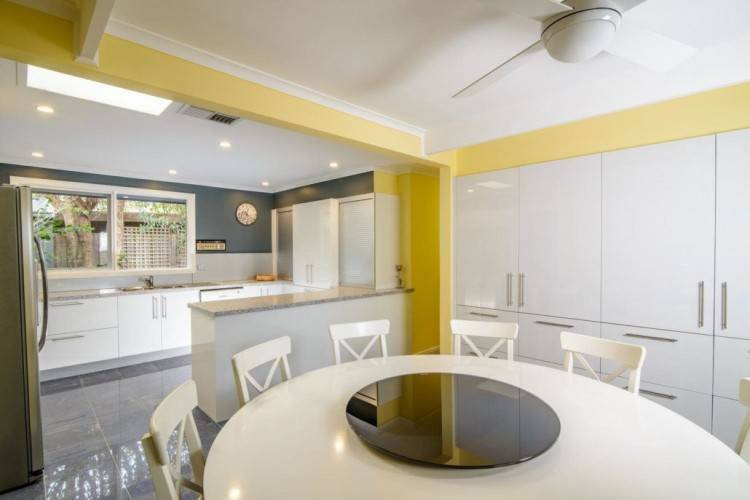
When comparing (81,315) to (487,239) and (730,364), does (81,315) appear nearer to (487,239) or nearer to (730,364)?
(487,239)

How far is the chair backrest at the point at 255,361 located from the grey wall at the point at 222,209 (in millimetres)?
4134

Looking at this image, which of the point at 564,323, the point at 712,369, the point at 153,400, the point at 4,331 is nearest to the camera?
the point at 4,331

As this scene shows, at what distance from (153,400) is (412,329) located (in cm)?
275

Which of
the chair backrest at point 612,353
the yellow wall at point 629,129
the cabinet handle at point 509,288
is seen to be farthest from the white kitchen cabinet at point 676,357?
the yellow wall at point 629,129

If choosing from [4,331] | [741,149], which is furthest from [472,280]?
[4,331]

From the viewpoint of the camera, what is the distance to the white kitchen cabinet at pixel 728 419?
2086mm

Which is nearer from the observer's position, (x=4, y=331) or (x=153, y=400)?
(x=4, y=331)

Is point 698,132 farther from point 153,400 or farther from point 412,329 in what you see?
point 153,400

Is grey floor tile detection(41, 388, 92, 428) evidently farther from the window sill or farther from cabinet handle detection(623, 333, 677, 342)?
cabinet handle detection(623, 333, 677, 342)

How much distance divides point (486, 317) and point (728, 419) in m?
1.62

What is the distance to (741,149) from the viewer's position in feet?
6.84

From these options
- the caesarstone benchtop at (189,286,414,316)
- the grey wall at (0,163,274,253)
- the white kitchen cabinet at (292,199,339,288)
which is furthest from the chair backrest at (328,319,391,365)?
the grey wall at (0,163,274,253)

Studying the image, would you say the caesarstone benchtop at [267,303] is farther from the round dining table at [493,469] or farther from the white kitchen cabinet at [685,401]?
the white kitchen cabinet at [685,401]

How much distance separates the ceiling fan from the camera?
4.10ft
